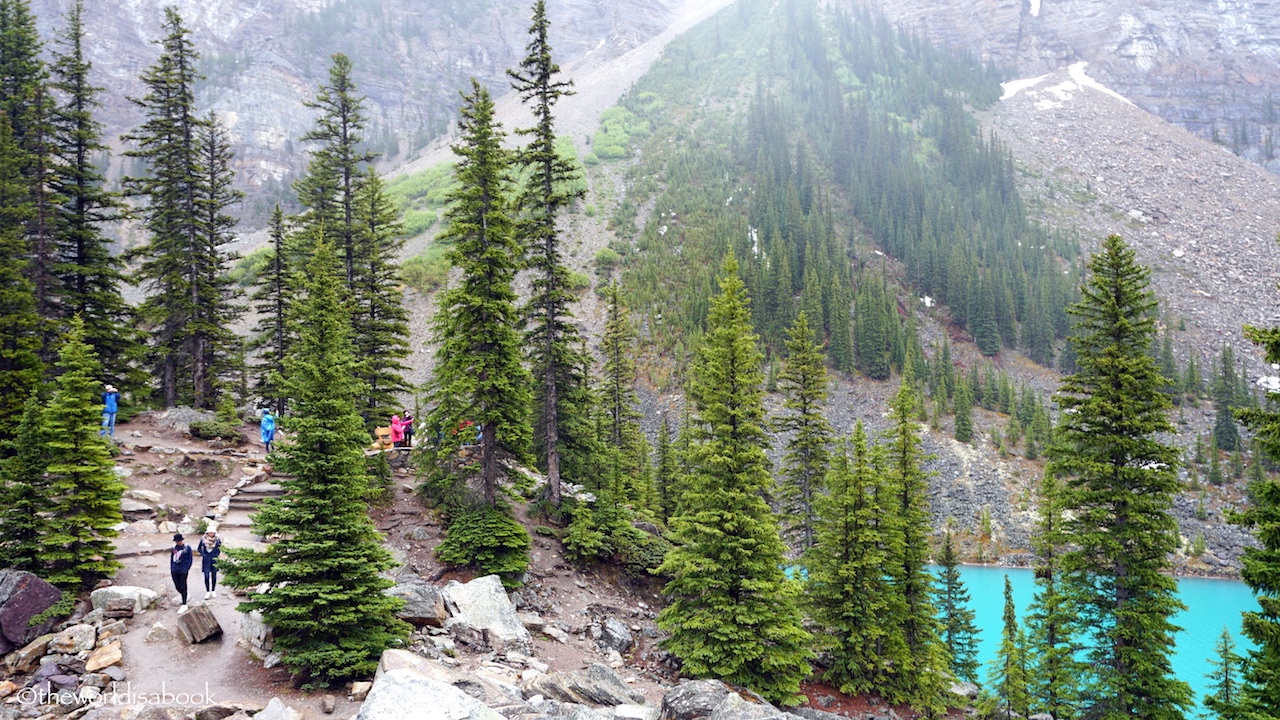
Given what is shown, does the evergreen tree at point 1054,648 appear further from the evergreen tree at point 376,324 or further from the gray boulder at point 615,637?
the evergreen tree at point 376,324

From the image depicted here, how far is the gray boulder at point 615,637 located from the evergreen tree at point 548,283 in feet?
17.2

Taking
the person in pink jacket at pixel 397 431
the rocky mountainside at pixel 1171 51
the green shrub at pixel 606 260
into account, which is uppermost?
the rocky mountainside at pixel 1171 51

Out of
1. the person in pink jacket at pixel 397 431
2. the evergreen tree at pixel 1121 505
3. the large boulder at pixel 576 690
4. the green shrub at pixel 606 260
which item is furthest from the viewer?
the green shrub at pixel 606 260

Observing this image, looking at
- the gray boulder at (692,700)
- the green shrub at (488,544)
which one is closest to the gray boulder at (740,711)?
the gray boulder at (692,700)

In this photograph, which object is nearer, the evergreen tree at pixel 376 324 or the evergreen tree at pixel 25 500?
the evergreen tree at pixel 25 500

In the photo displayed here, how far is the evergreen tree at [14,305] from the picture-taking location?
18.0 m

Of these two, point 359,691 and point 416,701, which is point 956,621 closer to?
point 359,691

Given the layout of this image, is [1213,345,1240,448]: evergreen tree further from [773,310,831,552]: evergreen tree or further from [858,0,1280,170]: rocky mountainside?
[858,0,1280,170]: rocky mountainside

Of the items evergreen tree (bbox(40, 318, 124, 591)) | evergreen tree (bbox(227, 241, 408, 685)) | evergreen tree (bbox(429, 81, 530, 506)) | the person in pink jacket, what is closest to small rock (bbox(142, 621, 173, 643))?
evergreen tree (bbox(40, 318, 124, 591))

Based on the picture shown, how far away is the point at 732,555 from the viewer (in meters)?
17.7

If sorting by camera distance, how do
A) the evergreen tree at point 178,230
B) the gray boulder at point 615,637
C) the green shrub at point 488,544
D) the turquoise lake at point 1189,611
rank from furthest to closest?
1. the turquoise lake at point 1189,611
2. the evergreen tree at point 178,230
3. the green shrub at point 488,544
4. the gray boulder at point 615,637

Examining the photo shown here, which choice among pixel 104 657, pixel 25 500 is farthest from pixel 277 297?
pixel 104 657

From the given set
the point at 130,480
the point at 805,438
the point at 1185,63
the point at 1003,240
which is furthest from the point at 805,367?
the point at 1185,63

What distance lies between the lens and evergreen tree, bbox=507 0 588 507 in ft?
72.9
